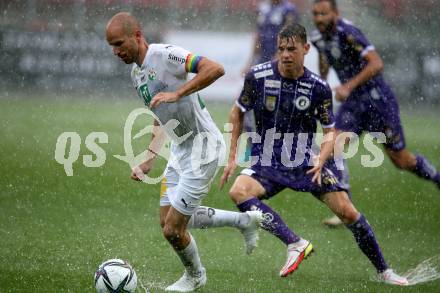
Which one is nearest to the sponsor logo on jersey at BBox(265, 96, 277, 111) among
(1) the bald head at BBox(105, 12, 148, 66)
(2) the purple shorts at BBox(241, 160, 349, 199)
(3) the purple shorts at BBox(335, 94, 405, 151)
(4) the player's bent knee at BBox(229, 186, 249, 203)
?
(2) the purple shorts at BBox(241, 160, 349, 199)

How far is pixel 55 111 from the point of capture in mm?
16766

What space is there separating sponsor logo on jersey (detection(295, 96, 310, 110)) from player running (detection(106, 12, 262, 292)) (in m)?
0.81

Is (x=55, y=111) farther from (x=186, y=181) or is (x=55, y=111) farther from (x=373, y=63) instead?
(x=186, y=181)

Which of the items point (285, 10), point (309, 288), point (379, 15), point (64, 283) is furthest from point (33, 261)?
point (379, 15)

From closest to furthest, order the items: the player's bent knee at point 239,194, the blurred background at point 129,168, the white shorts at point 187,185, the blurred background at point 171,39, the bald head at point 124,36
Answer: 1. the bald head at point 124,36
2. the white shorts at point 187,185
3. the player's bent knee at point 239,194
4. the blurred background at point 129,168
5. the blurred background at point 171,39

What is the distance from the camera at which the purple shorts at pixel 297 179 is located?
6695 mm

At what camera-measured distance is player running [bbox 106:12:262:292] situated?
18.8 feet

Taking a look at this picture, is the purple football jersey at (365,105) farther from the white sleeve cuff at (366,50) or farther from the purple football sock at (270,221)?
the purple football sock at (270,221)

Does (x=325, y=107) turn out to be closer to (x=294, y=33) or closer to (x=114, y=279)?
(x=294, y=33)

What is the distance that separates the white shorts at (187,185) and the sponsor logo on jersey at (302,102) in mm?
931

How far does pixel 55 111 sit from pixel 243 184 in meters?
10.6

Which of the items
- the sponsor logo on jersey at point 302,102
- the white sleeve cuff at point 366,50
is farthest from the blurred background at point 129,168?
the white sleeve cuff at point 366,50

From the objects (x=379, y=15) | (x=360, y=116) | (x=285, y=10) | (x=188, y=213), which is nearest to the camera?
(x=188, y=213)

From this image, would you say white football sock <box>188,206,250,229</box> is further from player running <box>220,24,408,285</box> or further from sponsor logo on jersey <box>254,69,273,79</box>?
sponsor logo on jersey <box>254,69,273,79</box>
